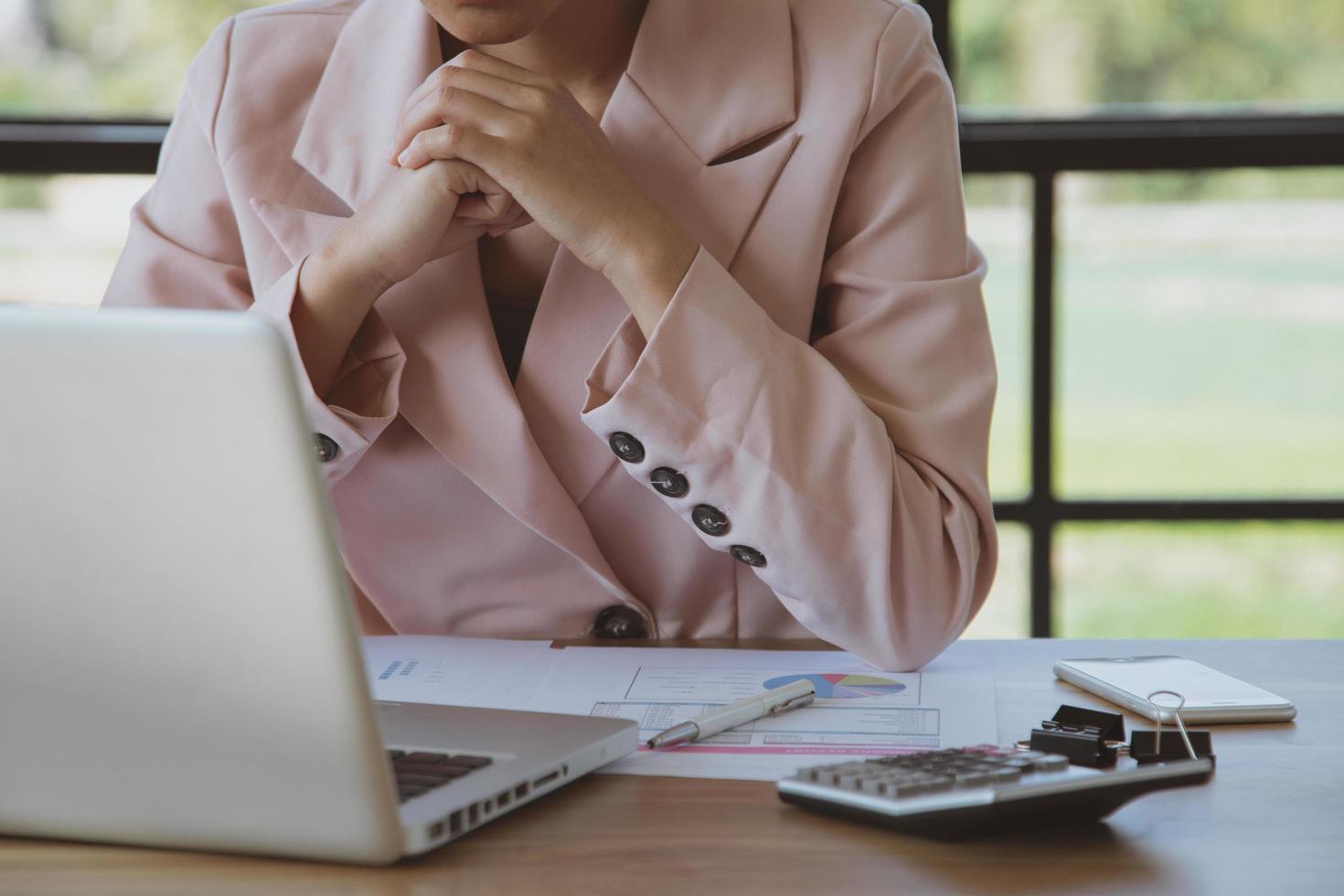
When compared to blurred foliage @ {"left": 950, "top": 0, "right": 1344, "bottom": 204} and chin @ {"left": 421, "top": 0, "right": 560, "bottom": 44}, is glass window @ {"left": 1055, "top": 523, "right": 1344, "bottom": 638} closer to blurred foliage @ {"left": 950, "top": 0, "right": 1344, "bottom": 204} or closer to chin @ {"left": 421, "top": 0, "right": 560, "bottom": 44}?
blurred foliage @ {"left": 950, "top": 0, "right": 1344, "bottom": 204}

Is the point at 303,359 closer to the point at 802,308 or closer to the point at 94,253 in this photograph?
the point at 802,308

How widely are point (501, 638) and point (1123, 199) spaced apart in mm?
1408

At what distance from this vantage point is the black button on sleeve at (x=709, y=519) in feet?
3.51

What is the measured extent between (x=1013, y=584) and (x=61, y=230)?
5.19ft

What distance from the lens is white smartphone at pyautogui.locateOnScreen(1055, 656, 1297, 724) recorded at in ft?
2.97

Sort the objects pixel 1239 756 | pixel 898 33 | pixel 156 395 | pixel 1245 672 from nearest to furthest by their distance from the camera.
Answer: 1. pixel 156 395
2. pixel 1239 756
3. pixel 1245 672
4. pixel 898 33

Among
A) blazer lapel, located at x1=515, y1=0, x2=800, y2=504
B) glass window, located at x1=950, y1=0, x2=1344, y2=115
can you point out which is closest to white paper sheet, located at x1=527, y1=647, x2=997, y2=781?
blazer lapel, located at x1=515, y1=0, x2=800, y2=504

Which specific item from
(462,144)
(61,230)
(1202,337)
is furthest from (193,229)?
(1202,337)

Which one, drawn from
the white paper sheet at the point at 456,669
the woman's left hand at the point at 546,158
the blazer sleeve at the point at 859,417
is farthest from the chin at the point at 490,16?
the white paper sheet at the point at 456,669

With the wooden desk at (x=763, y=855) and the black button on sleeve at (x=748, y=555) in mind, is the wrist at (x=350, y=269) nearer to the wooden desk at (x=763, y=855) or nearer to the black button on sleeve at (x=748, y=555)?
the black button on sleeve at (x=748, y=555)

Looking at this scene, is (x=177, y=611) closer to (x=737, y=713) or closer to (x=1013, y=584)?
(x=737, y=713)

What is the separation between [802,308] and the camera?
1217mm

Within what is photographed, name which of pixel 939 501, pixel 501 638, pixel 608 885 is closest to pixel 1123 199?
pixel 939 501

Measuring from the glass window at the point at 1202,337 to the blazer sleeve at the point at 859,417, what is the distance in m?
1.12
